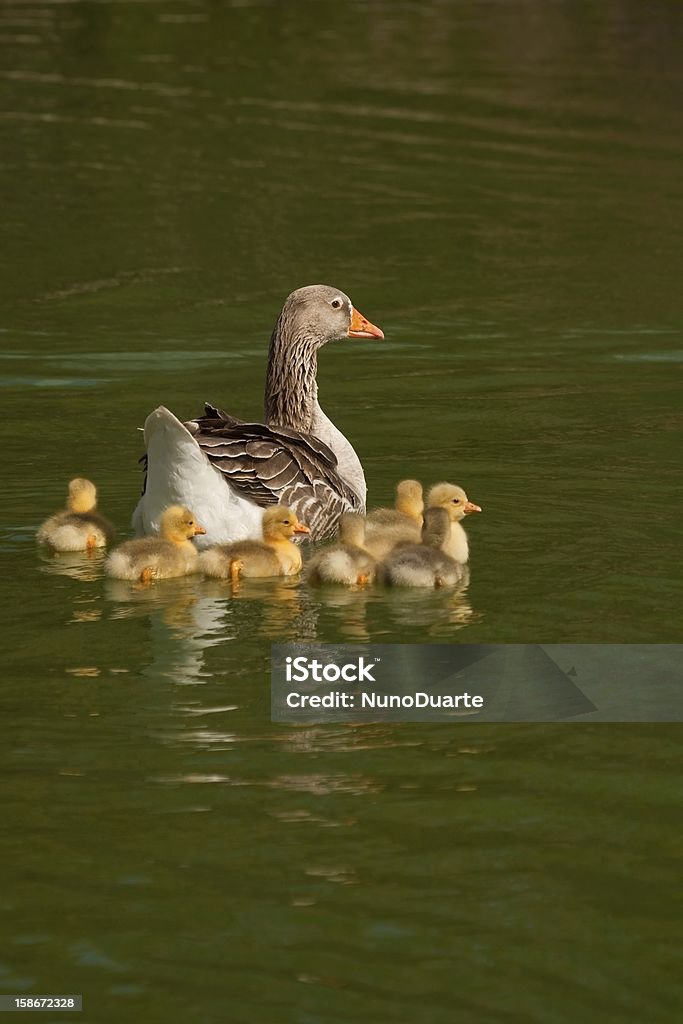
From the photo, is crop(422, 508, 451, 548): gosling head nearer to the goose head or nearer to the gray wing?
the gray wing

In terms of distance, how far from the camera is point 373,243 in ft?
65.3

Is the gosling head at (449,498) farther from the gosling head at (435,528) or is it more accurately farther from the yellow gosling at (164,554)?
the yellow gosling at (164,554)

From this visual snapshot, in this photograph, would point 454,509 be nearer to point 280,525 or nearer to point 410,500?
point 410,500

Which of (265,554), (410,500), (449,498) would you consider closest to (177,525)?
(265,554)

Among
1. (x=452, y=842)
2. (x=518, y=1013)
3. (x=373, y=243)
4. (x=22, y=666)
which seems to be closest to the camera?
(x=518, y=1013)

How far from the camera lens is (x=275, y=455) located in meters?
10.3

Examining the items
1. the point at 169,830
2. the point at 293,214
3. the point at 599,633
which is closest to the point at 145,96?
the point at 293,214

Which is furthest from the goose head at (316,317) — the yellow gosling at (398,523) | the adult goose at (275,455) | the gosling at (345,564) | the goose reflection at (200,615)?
the goose reflection at (200,615)

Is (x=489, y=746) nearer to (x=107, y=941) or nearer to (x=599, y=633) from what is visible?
(x=599, y=633)

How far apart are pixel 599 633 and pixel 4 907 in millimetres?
3348

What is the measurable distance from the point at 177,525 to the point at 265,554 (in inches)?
17.3

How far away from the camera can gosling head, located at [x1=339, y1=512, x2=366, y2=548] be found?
31.4 ft

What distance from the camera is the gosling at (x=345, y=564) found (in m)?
9.33

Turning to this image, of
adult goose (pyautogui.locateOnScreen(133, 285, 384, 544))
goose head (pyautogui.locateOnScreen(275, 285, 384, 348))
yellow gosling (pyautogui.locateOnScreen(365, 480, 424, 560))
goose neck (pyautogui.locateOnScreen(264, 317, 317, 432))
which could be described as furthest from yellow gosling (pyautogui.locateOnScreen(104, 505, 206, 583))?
goose head (pyautogui.locateOnScreen(275, 285, 384, 348))
